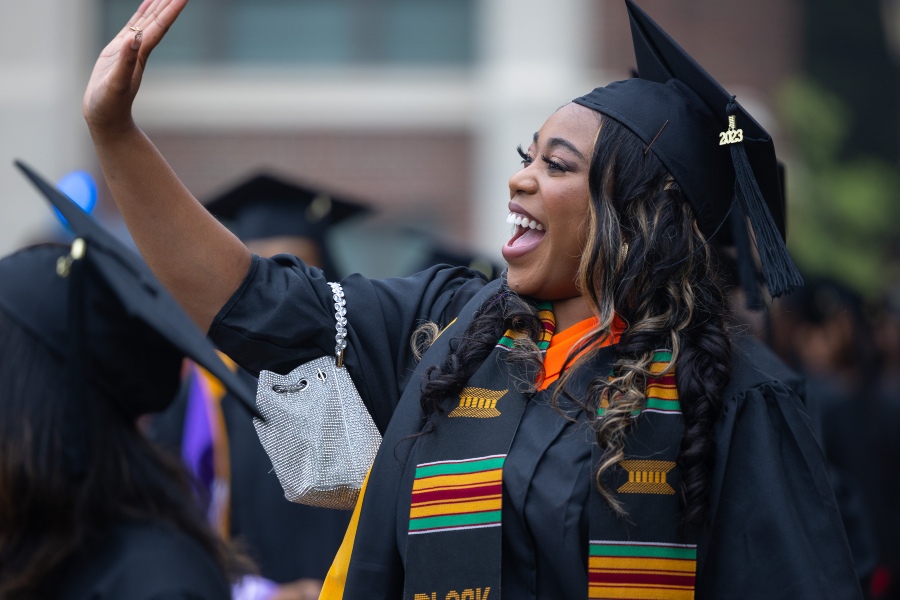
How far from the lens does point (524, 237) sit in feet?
8.49

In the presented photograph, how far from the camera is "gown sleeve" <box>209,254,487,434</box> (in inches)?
96.0

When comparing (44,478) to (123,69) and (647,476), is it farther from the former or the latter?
(647,476)

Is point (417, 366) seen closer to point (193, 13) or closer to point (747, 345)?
point (747, 345)

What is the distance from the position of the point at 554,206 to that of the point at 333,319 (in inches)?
21.2

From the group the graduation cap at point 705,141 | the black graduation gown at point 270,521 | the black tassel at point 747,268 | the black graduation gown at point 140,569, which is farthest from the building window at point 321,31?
the black graduation gown at point 140,569

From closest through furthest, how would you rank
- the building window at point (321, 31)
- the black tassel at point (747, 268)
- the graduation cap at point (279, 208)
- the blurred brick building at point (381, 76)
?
1. the black tassel at point (747, 268)
2. the graduation cap at point (279, 208)
3. the blurred brick building at point (381, 76)
4. the building window at point (321, 31)

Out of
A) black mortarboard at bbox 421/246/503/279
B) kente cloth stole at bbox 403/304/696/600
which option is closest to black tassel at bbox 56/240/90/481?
kente cloth stole at bbox 403/304/696/600

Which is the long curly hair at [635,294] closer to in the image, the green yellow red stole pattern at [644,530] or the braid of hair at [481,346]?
the braid of hair at [481,346]

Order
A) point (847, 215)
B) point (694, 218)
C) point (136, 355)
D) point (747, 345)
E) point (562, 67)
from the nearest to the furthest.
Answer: point (136, 355) → point (694, 218) → point (747, 345) → point (562, 67) → point (847, 215)

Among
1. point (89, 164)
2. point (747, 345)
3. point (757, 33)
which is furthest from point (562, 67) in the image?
point (747, 345)

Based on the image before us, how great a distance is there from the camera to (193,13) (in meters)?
13.5

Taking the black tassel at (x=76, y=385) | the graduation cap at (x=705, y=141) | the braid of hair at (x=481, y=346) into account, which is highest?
the graduation cap at (x=705, y=141)

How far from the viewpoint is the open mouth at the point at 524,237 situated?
101 inches

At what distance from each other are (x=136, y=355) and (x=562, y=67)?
10.8 m
